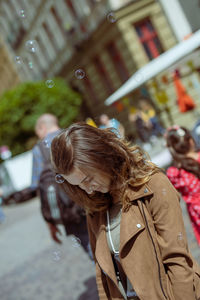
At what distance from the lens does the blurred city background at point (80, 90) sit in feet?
16.8

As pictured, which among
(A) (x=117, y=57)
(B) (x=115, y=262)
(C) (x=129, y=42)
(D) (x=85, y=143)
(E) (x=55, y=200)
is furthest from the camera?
(A) (x=117, y=57)

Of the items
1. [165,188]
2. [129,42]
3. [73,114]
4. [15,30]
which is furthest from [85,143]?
[15,30]

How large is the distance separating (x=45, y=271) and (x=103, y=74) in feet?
Answer: 47.8

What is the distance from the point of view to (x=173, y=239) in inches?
58.2

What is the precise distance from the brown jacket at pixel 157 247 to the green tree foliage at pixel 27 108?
713 inches

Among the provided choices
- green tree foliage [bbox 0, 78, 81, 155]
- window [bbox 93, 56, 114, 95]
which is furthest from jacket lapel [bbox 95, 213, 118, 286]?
green tree foliage [bbox 0, 78, 81, 155]

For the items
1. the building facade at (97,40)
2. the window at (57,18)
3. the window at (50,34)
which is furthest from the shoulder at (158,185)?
the window at (50,34)

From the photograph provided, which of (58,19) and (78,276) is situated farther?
(58,19)

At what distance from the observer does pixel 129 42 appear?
1555 cm

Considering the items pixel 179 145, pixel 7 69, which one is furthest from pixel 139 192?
pixel 7 69

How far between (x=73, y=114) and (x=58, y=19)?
5.23 meters

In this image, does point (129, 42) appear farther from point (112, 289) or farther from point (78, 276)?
point (112, 289)

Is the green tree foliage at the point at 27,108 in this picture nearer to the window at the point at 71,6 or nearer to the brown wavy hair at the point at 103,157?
the window at the point at 71,6

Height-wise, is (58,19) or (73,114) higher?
(58,19)
